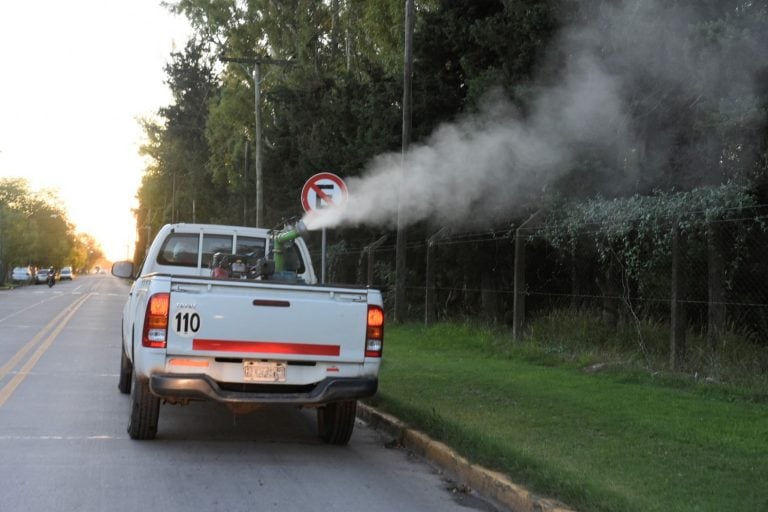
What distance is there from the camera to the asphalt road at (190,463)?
5902mm

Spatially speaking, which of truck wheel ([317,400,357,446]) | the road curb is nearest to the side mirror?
the road curb

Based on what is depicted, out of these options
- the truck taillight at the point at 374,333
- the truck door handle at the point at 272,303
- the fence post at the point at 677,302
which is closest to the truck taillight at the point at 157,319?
the truck door handle at the point at 272,303

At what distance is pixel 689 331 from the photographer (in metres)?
12.4

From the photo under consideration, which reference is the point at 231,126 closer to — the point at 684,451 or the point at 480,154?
the point at 480,154

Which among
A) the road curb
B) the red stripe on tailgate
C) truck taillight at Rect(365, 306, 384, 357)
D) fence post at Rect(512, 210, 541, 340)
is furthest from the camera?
fence post at Rect(512, 210, 541, 340)

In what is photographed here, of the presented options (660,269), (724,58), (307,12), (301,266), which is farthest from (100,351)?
(307,12)

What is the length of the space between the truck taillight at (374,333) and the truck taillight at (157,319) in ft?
5.39

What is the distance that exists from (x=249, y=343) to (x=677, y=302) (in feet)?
20.5

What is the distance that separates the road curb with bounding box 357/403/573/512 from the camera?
5.66 metres

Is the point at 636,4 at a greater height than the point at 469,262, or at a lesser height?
greater

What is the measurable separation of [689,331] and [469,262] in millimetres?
6565

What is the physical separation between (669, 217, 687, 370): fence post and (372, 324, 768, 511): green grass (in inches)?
15.0

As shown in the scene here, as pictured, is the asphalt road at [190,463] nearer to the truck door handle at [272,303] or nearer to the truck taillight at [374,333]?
the truck taillight at [374,333]

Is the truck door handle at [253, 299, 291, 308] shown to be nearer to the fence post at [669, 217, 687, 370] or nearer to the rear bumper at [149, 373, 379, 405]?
the rear bumper at [149, 373, 379, 405]
